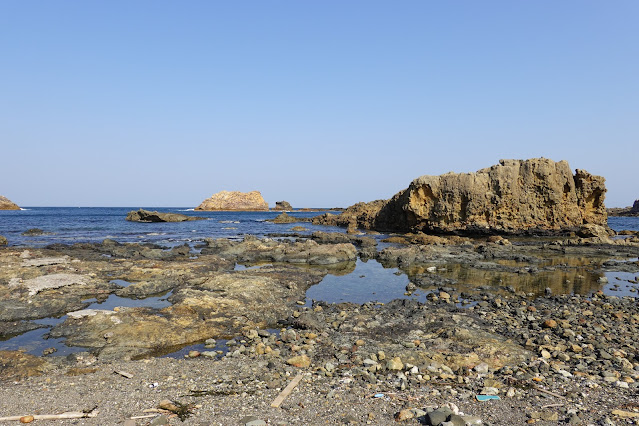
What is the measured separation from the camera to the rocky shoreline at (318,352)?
19.0 feet

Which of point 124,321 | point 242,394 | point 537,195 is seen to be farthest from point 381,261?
point 537,195

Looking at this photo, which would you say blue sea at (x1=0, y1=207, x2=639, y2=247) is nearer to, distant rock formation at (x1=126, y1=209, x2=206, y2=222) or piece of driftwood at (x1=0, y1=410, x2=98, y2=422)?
distant rock formation at (x1=126, y1=209, x2=206, y2=222)

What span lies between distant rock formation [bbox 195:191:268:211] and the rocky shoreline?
128 metres

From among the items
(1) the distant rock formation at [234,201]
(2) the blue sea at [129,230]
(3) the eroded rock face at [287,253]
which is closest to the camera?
(3) the eroded rock face at [287,253]

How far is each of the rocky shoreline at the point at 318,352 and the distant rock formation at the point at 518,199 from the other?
76.4 feet

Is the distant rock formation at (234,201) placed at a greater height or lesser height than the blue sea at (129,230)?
greater

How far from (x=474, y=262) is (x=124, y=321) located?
65.2ft

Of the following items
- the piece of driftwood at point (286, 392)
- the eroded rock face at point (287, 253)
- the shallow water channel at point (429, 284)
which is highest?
the eroded rock face at point (287, 253)

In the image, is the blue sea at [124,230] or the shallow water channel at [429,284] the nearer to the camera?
the shallow water channel at [429,284]

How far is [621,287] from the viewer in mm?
16484

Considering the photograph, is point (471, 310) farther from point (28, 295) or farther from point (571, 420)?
point (28, 295)

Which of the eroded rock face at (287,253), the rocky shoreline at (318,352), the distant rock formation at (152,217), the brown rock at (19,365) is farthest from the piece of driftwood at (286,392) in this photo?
the distant rock formation at (152,217)

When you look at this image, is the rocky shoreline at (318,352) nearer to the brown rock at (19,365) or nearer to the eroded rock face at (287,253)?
the brown rock at (19,365)

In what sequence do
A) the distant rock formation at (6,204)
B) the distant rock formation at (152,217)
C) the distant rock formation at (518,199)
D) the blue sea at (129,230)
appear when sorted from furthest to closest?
the distant rock formation at (6,204)
the distant rock formation at (152,217)
the distant rock formation at (518,199)
the blue sea at (129,230)
